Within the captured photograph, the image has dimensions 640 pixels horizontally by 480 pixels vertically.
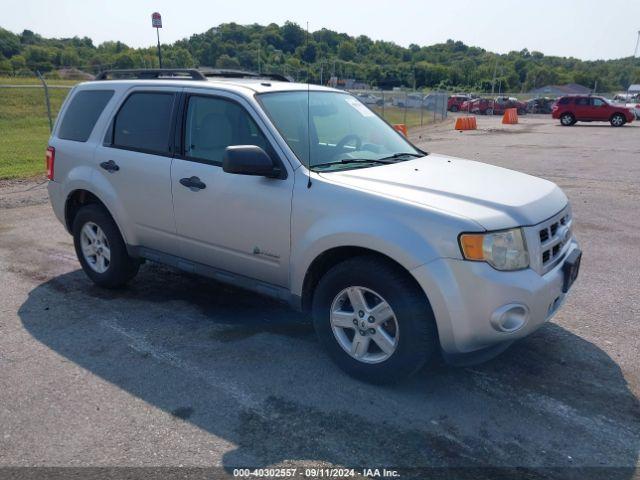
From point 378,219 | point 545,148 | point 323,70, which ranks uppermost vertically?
point 323,70

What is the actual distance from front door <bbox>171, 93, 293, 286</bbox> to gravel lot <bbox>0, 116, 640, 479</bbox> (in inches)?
24.5

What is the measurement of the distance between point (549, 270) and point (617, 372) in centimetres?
98

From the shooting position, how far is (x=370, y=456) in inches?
117

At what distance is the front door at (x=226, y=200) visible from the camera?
155 inches

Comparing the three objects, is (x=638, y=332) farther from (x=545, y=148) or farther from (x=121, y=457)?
(x=545, y=148)

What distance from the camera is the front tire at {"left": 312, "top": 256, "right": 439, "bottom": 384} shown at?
337 cm

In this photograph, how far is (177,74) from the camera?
16.9 feet

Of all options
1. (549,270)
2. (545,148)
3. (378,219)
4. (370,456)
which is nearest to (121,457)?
(370,456)

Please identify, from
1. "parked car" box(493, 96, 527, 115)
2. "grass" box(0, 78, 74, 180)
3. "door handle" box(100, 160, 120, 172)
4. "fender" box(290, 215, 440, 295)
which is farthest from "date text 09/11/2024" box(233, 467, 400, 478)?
"parked car" box(493, 96, 527, 115)

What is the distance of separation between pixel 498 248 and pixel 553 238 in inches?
23.5

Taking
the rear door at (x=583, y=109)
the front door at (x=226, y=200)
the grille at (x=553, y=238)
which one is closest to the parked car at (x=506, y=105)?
the rear door at (x=583, y=109)

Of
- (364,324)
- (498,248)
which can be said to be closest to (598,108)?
(498,248)

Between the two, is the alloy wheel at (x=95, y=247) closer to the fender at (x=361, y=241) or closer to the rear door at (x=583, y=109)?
the fender at (x=361, y=241)

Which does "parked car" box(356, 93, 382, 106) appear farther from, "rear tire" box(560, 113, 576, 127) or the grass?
"rear tire" box(560, 113, 576, 127)
